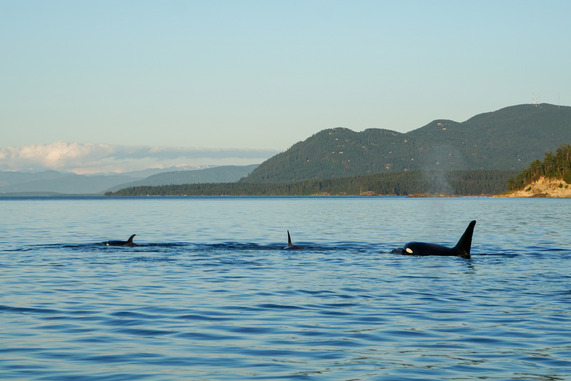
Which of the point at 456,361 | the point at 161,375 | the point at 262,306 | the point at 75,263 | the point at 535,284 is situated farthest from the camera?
the point at 75,263

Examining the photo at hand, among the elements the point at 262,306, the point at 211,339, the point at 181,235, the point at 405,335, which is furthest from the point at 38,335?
the point at 181,235

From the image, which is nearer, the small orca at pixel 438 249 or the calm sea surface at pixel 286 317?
the calm sea surface at pixel 286 317

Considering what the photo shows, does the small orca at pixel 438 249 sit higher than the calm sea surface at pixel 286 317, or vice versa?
the small orca at pixel 438 249

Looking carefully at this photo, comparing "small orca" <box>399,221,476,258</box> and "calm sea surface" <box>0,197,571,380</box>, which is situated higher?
"small orca" <box>399,221,476,258</box>

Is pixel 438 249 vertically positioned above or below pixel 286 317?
above

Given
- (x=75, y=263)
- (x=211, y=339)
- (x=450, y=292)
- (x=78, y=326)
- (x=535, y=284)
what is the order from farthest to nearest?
(x=75, y=263), (x=535, y=284), (x=450, y=292), (x=78, y=326), (x=211, y=339)

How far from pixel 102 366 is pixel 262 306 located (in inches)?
314

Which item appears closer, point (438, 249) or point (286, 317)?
point (286, 317)

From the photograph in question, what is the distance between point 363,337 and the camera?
1655 cm

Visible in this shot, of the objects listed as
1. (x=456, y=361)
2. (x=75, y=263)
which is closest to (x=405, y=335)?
(x=456, y=361)

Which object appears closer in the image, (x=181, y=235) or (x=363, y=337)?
(x=363, y=337)

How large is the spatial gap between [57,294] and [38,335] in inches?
285

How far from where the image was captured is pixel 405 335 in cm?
1673

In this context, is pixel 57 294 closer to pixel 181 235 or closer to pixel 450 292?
pixel 450 292
